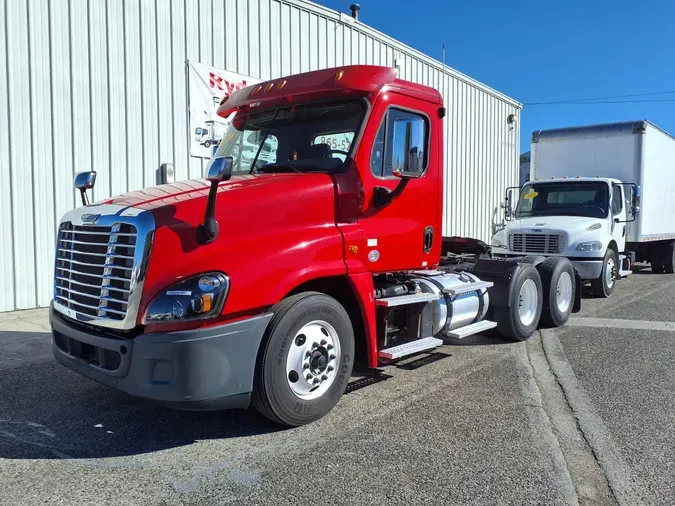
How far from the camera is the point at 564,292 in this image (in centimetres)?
796

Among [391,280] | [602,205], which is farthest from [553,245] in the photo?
[391,280]

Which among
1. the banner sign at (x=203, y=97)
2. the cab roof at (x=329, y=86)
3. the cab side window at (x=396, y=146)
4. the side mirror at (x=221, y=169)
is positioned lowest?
the side mirror at (x=221, y=169)

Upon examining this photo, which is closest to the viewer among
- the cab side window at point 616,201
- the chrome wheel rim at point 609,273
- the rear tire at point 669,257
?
the chrome wheel rim at point 609,273

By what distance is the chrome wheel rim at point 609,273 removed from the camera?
407 inches

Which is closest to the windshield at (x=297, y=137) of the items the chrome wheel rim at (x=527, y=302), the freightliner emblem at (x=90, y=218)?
the freightliner emblem at (x=90, y=218)

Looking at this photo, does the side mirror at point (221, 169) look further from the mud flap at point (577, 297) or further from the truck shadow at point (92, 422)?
the mud flap at point (577, 297)

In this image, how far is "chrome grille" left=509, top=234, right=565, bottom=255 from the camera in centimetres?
991

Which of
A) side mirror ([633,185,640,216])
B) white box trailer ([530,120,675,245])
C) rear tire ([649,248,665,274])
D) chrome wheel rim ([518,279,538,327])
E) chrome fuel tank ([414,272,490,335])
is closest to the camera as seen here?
chrome fuel tank ([414,272,490,335])

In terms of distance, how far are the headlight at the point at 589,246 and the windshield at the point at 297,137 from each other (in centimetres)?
676

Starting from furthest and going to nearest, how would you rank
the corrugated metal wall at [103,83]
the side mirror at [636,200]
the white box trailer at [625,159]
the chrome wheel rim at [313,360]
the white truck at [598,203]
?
the white box trailer at [625,159], the side mirror at [636,200], the white truck at [598,203], the corrugated metal wall at [103,83], the chrome wheel rim at [313,360]

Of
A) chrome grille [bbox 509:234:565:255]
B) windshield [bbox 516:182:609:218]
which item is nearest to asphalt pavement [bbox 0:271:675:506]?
chrome grille [bbox 509:234:565:255]

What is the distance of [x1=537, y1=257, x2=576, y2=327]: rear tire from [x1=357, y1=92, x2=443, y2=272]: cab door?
2.86m

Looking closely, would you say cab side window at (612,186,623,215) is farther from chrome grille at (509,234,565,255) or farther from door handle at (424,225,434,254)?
door handle at (424,225,434,254)

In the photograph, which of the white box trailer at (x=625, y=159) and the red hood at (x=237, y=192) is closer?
the red hood at (x=237, y=192)
